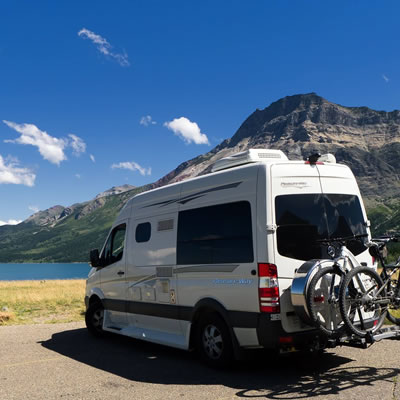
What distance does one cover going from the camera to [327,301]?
6.26 meters

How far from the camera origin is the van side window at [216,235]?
6.74 meters

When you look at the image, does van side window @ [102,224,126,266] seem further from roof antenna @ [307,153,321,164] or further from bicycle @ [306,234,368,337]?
Answer: bicycle @ [306,234,368,337]

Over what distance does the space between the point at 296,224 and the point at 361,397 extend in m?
2.36

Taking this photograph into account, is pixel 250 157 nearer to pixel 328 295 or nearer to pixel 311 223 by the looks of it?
pixel 311 223

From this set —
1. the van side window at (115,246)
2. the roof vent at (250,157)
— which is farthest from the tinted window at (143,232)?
the roof vent at (250,157)

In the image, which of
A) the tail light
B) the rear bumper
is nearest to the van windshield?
the tail light

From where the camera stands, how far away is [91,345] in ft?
31.9

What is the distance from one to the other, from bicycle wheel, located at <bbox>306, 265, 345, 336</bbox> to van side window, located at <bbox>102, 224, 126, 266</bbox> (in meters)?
4.82

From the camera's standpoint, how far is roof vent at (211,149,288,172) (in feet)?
24.4

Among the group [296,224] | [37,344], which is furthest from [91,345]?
[296,224]

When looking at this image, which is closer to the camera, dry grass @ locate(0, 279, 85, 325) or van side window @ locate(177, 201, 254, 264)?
van side window @ locate(177, 201, 254, 264)

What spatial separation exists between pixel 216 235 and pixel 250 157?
136 centimetres

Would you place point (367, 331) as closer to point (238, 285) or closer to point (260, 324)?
point (260, 324)

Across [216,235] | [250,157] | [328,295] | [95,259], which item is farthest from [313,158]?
[95,259]
